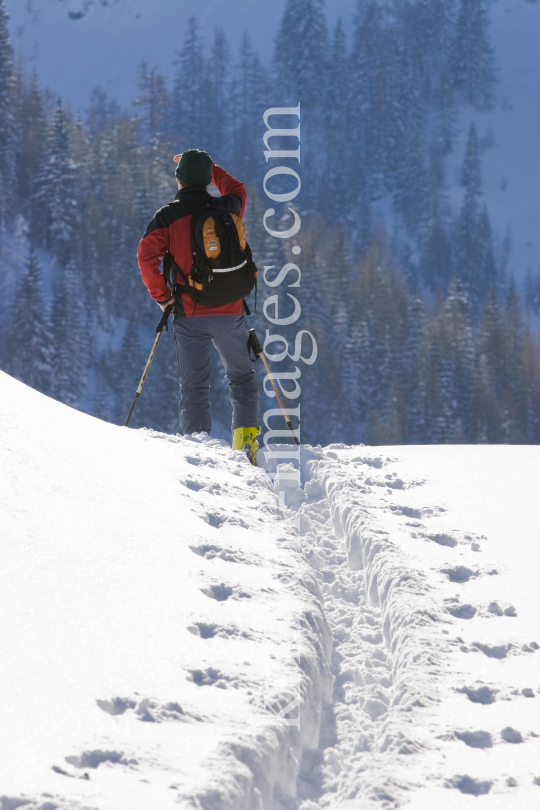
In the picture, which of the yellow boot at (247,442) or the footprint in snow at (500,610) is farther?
the yellow boot at (247,442)

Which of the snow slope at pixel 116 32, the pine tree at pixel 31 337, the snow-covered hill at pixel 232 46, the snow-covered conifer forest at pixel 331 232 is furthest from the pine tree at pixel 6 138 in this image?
the snow slope at pixel 116 32

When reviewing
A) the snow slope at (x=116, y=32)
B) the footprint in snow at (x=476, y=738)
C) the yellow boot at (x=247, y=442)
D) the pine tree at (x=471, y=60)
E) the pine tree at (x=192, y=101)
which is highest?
the snow slope at (x=116, y=32)

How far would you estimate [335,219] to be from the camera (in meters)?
86.2

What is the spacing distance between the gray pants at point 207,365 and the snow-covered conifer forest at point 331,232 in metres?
39.3

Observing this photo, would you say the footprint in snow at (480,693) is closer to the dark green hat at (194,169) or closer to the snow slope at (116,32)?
the dark green hat at (194,169)

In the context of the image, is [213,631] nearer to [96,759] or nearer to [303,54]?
[96,759]

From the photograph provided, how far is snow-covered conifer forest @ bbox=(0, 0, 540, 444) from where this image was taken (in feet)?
169

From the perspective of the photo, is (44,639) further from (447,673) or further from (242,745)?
(447,673)

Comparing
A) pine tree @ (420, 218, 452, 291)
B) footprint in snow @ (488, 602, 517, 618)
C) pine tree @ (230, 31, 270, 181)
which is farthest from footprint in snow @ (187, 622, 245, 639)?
pine tree @ (420, 218, 452, 291)

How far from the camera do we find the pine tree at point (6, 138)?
57438 mm

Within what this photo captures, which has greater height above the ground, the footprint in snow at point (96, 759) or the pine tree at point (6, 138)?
the pine tree at point (6, 138)

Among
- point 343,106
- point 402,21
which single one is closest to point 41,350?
point 343,106

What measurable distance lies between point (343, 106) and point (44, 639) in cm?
10416

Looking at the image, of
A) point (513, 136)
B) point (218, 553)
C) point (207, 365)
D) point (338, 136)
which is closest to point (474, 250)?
point (338, 136)
